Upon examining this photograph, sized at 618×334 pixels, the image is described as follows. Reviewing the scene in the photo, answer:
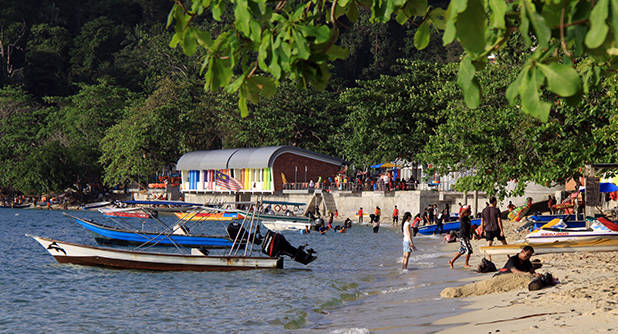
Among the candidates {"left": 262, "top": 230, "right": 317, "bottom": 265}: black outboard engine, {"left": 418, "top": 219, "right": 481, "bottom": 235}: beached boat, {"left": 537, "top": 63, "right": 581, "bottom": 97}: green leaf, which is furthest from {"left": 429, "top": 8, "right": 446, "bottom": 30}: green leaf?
{"left": 418, "top": 219, "right": 481, "bottom": 235}: beached boat

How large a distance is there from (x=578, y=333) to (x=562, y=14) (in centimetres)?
527

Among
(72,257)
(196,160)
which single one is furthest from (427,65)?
(72,257)

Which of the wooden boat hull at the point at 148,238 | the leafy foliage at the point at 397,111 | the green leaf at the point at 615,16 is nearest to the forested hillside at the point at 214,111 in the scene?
the leafy foliage at the point at 397,111

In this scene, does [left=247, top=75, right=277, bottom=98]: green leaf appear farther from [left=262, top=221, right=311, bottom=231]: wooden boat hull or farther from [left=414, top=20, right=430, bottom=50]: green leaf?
[left=262, top=221, right=311, bottom=231]: wooden boat hull

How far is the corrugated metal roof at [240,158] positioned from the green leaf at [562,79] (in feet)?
201

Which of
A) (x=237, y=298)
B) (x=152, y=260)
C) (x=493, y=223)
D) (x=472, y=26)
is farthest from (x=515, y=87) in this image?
(x=152, y=260)

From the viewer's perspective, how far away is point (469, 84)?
16.1ft

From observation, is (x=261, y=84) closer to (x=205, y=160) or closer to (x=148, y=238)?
(x=148, y=238)

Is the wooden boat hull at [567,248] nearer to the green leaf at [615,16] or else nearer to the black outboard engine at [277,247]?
the black outboard engine at [277,247]

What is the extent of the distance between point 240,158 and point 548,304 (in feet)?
195

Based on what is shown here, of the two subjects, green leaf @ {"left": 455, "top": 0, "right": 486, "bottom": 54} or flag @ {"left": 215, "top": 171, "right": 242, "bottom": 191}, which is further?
flag @ {"left": 215, "top": 171, "right": 242, "bottom": 191}

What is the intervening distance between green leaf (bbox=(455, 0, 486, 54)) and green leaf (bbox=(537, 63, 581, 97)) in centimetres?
45

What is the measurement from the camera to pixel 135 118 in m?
76.0

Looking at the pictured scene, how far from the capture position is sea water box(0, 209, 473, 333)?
13977 mm
